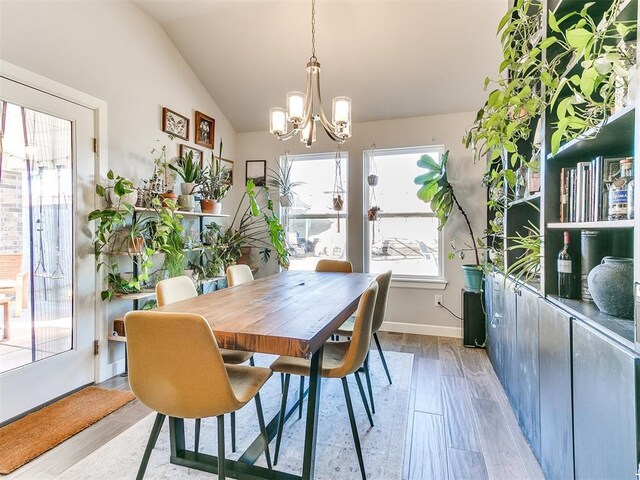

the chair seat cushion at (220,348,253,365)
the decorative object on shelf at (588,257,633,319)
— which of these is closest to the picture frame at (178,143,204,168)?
the chair seat cushion at (220,348,253,365)

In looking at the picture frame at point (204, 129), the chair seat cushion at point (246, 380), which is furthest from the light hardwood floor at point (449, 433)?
the picture frame at point (204, 129)

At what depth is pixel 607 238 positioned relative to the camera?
1508mm

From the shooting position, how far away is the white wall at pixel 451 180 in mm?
3648

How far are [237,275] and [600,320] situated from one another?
2.15 meters

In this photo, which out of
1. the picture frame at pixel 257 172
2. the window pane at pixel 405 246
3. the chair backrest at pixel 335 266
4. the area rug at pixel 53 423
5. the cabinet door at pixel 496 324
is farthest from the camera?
the picture frame at pixel 257 172

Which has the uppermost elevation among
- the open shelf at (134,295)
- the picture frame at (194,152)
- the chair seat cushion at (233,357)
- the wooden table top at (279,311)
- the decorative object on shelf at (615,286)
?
the picture frame at (194,152)

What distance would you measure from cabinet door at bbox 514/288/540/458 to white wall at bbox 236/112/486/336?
1718 millimetres

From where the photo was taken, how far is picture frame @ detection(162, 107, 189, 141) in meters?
3.29

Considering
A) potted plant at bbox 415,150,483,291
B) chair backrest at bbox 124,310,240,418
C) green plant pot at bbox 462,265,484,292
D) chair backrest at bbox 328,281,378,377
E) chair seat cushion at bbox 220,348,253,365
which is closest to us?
chair backrest at bbox 124,310,240,418

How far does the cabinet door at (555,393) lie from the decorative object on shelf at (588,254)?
15 cm

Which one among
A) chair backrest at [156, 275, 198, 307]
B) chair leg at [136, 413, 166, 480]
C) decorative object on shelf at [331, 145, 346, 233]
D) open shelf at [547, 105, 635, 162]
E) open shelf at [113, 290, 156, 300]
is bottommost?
chair leg at [136, 413, 166, 480]

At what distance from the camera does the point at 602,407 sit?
3.45 ft

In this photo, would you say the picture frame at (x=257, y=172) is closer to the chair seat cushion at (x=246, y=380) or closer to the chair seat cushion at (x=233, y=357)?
the chair seat cushion at (x=233, y=357)

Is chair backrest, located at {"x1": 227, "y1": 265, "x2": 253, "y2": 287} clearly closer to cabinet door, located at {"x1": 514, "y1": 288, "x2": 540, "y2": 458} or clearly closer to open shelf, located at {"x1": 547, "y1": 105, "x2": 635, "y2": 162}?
cabinet door, located at {"x1": 514, "y1": 288, "x2": 540, "y2": 458}
